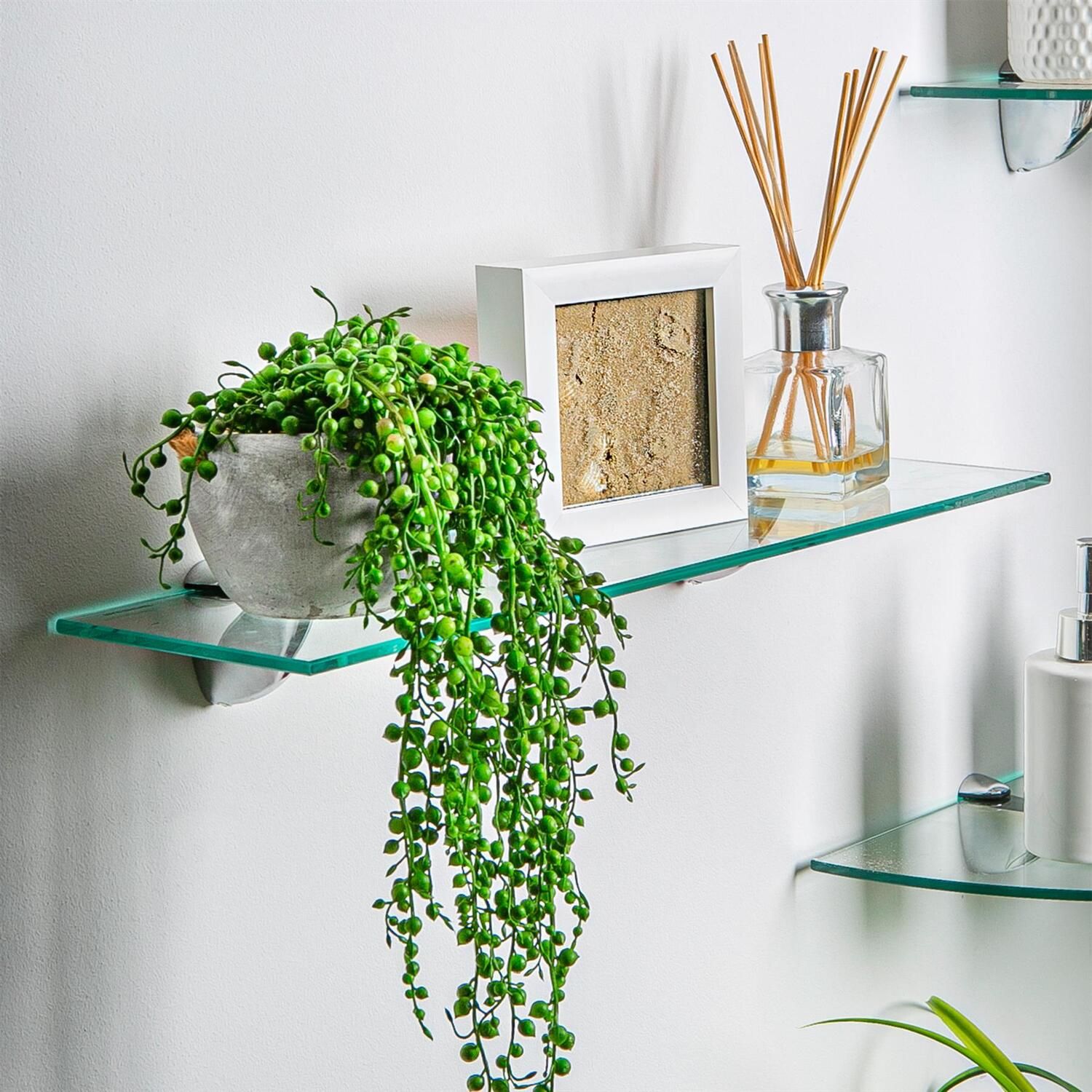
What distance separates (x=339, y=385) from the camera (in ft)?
1.89

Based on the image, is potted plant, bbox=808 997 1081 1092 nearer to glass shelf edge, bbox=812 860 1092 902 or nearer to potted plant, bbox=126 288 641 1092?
glass shelf edge, bbox=812 860 1092 902

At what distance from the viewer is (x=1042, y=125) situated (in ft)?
3.64

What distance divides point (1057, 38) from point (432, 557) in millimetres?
631

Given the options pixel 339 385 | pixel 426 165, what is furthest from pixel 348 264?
pixel 339 385

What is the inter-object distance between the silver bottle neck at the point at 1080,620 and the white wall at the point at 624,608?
12cm

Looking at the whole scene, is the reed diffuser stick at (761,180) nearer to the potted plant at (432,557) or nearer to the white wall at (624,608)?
the white wall at (624,608)

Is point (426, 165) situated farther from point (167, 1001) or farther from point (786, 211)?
point (167, 1001)

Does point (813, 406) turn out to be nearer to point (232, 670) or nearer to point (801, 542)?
point (801, 542)

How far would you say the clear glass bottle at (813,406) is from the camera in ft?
2.81

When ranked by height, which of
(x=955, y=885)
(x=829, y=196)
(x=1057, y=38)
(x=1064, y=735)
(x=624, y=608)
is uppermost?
(x=1057, y=38)

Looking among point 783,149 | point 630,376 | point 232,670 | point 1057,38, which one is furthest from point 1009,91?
point 232,670

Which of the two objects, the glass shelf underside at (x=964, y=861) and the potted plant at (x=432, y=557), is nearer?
the potted plant at (x=432, y=557)

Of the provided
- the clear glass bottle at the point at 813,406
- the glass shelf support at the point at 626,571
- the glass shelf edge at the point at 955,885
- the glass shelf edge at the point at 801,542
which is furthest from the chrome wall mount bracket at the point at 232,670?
the glass shelf edge at the point at 955,885

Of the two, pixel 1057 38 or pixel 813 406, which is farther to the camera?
pixel 1057 38
